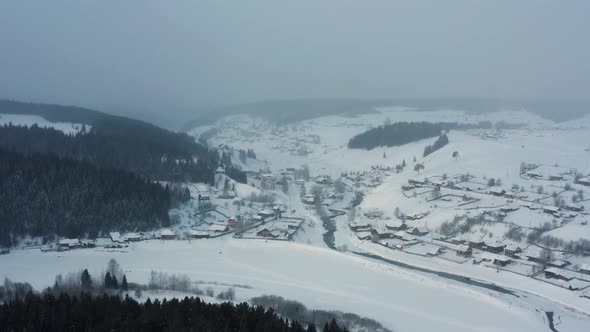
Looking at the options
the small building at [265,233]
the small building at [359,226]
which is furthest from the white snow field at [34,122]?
the small building at [359,226]

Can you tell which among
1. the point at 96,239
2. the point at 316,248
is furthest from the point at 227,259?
the point at 96,239

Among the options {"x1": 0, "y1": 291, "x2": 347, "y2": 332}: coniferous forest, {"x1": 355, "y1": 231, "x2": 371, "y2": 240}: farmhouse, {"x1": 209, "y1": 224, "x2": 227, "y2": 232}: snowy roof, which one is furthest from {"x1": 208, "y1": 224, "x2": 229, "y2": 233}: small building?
{"x1": 0, "y1": 291, "x2": 347, "y2": 332}: coniferous forest

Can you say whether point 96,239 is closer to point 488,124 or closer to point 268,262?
point 268,262

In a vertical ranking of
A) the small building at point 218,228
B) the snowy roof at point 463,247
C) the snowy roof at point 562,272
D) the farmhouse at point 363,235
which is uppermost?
the snowy roof at point 562,272

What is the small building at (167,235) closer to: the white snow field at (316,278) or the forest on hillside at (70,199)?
the white snow field at (316,278)

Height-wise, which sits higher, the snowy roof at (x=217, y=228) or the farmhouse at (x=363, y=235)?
the snowy roof at (x=217, y=228)

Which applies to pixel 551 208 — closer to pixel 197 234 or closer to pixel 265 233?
pixel 265 233
